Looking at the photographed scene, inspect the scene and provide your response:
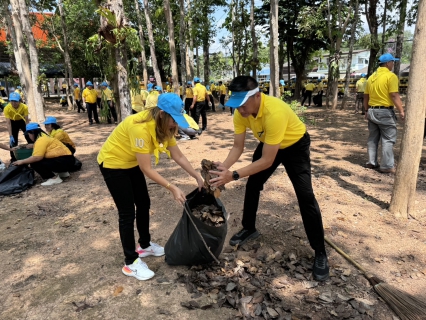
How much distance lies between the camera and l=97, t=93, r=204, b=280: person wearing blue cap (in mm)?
2283

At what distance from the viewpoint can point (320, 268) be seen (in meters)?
2.69

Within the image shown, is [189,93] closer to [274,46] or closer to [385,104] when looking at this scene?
[274,46]

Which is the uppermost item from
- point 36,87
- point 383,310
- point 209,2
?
point 209,2

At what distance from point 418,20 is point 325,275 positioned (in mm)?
2707

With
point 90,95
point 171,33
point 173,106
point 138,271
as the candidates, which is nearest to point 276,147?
point 173,106

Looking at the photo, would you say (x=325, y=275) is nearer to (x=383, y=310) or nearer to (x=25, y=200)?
(x=383, y=310)

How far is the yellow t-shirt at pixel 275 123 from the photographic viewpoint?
2.39m

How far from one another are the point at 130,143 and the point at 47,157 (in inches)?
137

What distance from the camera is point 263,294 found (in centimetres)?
249

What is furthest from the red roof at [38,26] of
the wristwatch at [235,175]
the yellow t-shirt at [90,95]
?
the wristwatch at [235,175]

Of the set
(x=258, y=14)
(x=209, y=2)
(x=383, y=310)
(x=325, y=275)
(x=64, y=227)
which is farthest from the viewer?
(x=258, y=14)

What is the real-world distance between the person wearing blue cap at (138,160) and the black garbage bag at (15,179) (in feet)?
10.3

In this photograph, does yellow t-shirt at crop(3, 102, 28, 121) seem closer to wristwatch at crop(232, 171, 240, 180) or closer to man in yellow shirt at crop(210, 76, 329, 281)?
man in yellow shirt at crop(210, 76, 329, 281)

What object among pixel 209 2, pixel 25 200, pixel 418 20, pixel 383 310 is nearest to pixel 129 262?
pixel 383 310
